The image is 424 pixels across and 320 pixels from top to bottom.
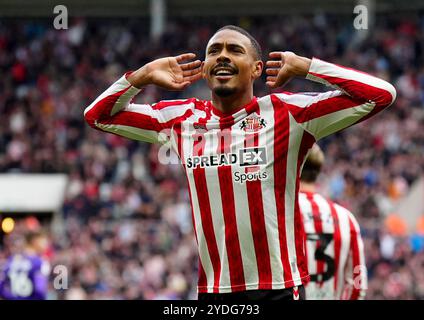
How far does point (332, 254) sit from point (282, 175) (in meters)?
1.88

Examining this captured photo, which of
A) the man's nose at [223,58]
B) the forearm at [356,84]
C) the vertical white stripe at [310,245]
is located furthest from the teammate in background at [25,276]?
the forearm at [356,84]

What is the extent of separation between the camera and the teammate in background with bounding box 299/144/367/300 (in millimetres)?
6656

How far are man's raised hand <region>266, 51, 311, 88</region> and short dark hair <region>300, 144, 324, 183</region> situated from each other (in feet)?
5.76

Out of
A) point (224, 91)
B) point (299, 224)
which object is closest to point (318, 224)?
point (299, 224)

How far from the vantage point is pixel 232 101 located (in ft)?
16.7

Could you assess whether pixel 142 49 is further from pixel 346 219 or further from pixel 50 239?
pixel 346 219

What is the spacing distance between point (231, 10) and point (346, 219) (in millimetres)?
18423

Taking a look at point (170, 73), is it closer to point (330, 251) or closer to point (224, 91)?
point (224, 91)

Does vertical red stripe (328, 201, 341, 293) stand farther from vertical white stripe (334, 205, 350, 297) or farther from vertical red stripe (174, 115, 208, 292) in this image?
vertical red stripe (174, 115, 208, 292)

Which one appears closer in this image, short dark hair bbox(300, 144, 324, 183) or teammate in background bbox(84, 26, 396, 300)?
teammate in background bbox(84, 26, 396, 300)

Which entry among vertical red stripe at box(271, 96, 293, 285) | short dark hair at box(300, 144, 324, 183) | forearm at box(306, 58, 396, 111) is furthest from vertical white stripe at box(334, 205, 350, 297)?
forearm at box(306, 58, 396, 111)

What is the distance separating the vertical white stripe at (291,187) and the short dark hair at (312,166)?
168 centimetres

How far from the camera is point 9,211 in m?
20.6
